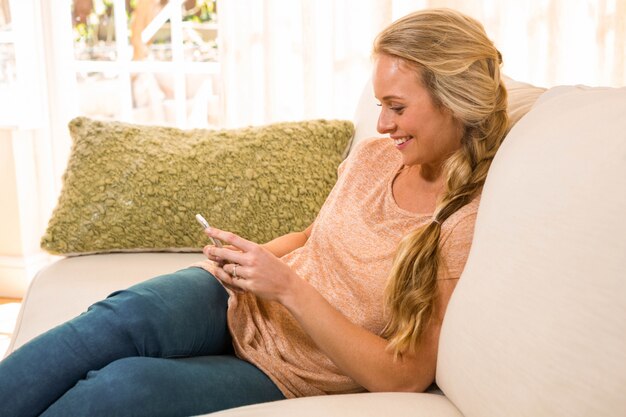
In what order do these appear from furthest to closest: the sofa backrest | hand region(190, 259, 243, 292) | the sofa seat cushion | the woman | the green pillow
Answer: the green pillow < hand region(190, 259, 243, 292) < the woman < the sofa seat cushion < the sofa backrest

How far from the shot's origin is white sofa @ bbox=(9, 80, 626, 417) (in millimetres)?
802

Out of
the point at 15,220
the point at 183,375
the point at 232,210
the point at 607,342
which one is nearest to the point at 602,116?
the point at 607,342

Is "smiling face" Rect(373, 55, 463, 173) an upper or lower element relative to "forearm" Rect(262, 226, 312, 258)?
upper

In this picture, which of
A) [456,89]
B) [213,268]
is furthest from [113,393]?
[456,89]

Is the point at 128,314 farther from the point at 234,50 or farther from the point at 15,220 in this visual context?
the point at 15,220

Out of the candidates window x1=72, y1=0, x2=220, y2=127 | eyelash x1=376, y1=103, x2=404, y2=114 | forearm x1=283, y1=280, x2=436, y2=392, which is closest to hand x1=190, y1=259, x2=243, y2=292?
forearm x1=283, y1=280, x2=436, y2=392

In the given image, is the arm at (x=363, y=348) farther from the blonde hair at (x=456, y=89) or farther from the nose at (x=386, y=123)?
the nose at (x=386, y=123)

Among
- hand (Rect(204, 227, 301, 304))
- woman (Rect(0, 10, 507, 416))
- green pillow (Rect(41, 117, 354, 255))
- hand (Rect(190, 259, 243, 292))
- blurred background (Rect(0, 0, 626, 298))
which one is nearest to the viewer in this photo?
woman (Rect(0, 10, 507, 416))

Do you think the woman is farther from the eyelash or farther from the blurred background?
the blurred background

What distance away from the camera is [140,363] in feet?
3.86

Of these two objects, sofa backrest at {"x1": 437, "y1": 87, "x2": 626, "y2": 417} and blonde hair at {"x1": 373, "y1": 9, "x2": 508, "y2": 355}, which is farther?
blonde hair at {"x1": 373, "y1": 9, "x2": 508, "y2": 355}

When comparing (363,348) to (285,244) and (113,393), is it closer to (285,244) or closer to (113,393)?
(113,393)

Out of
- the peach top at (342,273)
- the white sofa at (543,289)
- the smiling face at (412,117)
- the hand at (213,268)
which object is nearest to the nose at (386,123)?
the smiling face at (412,117)

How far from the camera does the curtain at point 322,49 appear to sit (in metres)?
2.51
